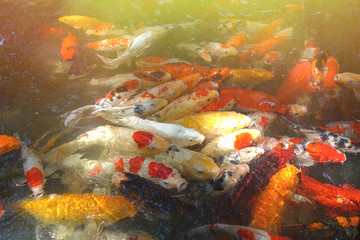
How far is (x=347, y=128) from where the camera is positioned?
3398 millimetres

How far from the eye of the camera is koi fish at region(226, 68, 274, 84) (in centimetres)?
410

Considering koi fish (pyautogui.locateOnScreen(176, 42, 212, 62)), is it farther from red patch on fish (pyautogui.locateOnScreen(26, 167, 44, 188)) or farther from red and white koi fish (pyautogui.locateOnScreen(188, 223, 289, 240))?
red patch on fish (pyautogui.locateOnScreen(26, 167, 44, 188))

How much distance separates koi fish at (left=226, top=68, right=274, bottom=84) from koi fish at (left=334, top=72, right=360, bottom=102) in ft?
3.58

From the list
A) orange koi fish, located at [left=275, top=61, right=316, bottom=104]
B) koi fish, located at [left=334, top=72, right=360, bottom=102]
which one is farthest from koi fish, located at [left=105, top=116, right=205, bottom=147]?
koi fish, located at [left=334, top=72, right=360, bottom=102]

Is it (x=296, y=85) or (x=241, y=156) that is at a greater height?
(x=296, y=85)

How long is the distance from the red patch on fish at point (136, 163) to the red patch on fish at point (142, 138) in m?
0.18

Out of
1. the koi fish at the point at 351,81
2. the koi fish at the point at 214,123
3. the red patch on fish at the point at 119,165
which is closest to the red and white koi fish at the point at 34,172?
the red patch on fish at the point at 119,165

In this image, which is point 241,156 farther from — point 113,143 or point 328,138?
point 113,143

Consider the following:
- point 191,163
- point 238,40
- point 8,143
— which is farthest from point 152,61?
point 8,143

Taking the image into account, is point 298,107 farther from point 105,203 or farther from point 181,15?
point 181,15

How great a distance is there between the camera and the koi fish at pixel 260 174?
271 cm

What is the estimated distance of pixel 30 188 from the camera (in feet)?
9.29

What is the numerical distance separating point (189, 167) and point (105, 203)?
3.46 feet

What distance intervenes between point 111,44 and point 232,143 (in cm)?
318
